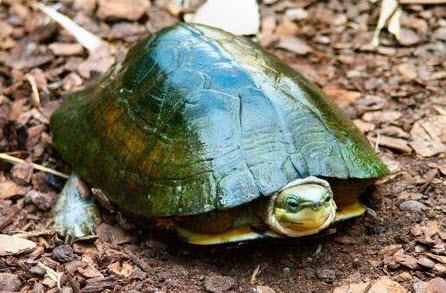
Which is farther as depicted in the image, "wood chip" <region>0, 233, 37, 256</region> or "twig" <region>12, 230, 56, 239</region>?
"twig" <region>12, 230, 56, 239</region>

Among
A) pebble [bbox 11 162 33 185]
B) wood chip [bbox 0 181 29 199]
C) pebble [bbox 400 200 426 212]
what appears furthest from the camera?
pebble [bbox 11 162 33 185]

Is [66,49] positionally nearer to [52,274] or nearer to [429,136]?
[52,274]

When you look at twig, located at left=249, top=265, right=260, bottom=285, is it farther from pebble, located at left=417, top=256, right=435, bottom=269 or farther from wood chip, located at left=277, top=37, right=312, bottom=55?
wood chip, located at left=277, top=37, right=312, bottom=55

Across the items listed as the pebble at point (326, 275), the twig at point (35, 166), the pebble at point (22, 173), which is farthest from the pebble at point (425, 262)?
the pebble at point (22, 173)

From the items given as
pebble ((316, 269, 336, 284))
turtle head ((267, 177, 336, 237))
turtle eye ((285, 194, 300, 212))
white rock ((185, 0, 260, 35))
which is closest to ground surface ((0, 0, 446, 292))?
pebble ((316, 269, 336, 284))

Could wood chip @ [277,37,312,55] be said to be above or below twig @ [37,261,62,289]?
above

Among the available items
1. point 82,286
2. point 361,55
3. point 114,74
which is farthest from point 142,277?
point 361,55

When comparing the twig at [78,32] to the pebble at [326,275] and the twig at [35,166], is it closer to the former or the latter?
the twig at [35,166]

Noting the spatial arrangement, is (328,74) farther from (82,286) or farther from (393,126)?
(82,286)
